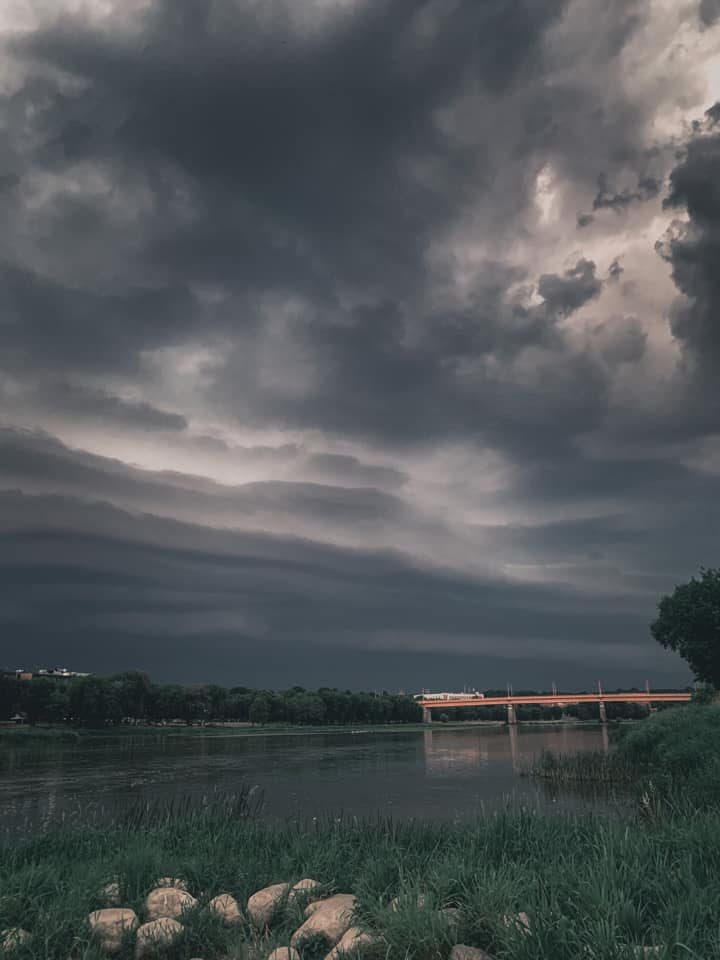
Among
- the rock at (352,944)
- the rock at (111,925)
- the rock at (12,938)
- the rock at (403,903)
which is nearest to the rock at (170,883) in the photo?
the rock at (111,925)

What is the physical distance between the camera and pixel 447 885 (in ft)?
29.0

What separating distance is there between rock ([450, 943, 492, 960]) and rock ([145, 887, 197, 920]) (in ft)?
12.3

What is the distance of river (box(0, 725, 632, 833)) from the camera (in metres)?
30.5

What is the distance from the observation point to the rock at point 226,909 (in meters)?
9.26

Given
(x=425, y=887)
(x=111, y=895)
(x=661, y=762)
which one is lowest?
(x=661, y=762)

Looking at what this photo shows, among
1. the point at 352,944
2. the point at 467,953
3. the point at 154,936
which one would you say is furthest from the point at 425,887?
the point at 154,936

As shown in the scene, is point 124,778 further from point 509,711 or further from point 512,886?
point 509,711

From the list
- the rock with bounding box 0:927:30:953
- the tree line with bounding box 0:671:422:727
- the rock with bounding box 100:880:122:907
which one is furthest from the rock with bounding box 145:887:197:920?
the tree line with bounding box 0:671:422:727

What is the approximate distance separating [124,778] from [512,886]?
145 feet

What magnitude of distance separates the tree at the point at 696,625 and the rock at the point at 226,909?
66664mm

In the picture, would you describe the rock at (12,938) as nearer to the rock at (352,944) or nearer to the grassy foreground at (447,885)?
the grassy foreground at (447,885)

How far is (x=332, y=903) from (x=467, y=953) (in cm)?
239

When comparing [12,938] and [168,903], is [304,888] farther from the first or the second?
[12,938]

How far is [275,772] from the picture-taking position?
5316 centimetres
